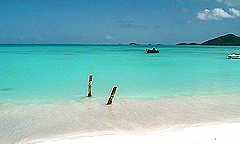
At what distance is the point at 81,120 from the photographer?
13.4 metres

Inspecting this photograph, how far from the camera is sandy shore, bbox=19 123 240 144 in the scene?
388 inches

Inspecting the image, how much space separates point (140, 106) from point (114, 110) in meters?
1.39

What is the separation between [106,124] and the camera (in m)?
12.8

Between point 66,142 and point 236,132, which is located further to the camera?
point 236,132

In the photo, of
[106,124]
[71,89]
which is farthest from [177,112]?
[71,89]

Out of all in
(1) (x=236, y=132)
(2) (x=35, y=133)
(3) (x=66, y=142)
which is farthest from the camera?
(2) (x=35, y=133)

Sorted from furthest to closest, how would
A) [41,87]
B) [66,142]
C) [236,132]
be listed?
[41,87] → [236,132] → [66,142]

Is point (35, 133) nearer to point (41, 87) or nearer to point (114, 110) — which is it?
point (114, 110)

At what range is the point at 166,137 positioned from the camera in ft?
33.9

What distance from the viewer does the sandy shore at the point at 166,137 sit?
9867 millimetres

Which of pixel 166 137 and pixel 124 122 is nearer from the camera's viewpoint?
pixel 166 137

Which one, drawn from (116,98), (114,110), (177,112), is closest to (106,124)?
(114,110)

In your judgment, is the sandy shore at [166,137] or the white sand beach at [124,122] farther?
the white sand beach at [124,122]

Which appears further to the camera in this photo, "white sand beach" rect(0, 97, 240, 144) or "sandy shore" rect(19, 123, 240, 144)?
"white sand beach" rect(0, 97, 240, 144)
